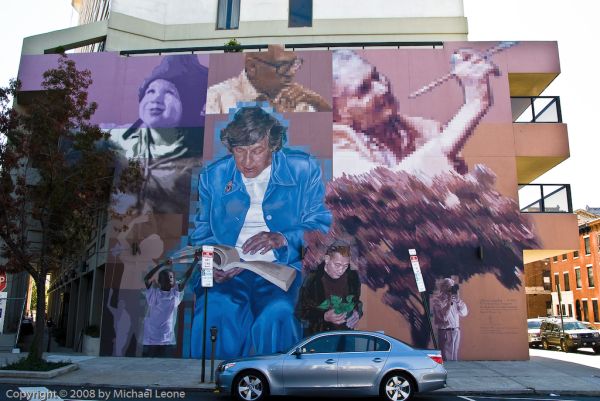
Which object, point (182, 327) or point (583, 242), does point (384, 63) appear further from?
point (583, 242)

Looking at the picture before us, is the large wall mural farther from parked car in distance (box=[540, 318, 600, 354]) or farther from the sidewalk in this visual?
parked car in distance (box=[540, 318, 600, 354])

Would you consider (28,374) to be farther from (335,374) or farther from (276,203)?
(276,203)

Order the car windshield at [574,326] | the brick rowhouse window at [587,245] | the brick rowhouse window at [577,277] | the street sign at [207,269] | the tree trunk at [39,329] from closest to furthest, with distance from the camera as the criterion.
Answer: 1. the street sign at [207,269]
2. the tree trunk at [39,329]
3. the car windshield at [574,326]
4. the brick rowhouse window at [587,245]
5. the brick rowhouse window at [577,277]

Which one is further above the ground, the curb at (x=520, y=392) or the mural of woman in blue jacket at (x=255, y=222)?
the mural of woman in blue jacket at (x=255, y=222)

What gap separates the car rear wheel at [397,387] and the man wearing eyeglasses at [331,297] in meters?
7.06

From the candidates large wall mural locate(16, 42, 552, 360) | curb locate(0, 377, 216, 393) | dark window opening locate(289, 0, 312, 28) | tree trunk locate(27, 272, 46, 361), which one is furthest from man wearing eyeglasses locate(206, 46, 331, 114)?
curb locate(0, 377, 216, 393)

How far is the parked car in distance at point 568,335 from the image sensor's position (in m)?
23.5

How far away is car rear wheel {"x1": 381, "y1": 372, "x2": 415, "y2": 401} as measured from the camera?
977 centimetres

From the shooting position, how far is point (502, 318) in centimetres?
1702

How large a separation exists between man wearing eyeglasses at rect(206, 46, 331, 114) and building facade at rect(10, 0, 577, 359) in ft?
0.18

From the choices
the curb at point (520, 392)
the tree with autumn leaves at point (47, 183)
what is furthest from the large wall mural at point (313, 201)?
the curb at point (520, 392)

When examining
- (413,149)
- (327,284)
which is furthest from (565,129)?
(327,284)

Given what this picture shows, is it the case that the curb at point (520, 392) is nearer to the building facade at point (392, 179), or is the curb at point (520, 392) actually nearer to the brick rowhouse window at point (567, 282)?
the building facade at point (392, 179)

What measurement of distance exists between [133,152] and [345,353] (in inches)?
473
